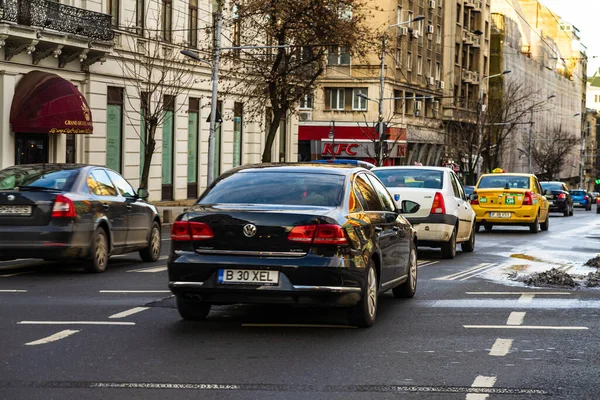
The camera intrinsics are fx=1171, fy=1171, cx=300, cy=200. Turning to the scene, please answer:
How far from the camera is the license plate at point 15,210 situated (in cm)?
1520

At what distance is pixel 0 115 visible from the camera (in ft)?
104

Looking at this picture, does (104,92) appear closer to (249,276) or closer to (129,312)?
(129,312)

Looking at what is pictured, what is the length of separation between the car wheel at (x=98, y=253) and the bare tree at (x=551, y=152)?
106 m

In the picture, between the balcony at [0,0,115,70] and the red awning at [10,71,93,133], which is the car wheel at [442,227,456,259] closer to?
the balcony at [0,0,115,70]

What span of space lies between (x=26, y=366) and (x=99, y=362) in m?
0.51

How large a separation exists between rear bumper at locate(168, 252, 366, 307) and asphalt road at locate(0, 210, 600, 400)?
31cm

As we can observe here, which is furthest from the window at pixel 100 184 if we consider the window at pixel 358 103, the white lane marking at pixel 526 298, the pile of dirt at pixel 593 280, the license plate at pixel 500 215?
the window at pixel 358 103

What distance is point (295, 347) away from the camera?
9.20 metres

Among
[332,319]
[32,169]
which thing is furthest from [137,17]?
[332,319]

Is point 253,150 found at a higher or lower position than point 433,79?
lower

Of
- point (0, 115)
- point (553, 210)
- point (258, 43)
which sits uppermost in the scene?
point (258, 43)

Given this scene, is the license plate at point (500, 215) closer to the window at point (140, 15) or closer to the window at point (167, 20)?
the window at point (140, 15)

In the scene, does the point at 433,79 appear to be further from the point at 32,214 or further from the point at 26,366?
the point at 26,366

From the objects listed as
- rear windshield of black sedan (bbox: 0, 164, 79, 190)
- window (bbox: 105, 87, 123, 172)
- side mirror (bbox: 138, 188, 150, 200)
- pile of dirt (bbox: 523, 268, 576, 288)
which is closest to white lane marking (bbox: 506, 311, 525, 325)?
pile of dirt (bbox: 523, 268, 576, 288)
